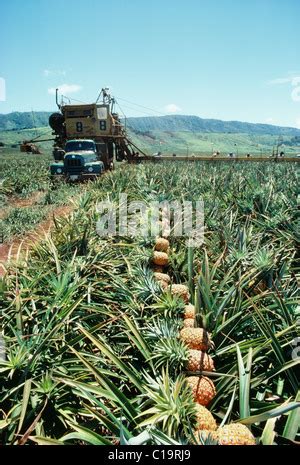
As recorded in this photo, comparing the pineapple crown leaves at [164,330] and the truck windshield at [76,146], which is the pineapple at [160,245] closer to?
the pineapple crown leaves at [164,330]

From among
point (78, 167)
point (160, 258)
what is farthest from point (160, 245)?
point (78, 167)

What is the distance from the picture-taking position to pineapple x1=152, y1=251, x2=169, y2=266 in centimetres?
355

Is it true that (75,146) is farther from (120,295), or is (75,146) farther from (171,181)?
(120,295)

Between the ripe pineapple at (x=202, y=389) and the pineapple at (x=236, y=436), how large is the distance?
35 centimetres

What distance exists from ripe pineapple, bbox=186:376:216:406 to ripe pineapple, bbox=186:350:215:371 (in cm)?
7

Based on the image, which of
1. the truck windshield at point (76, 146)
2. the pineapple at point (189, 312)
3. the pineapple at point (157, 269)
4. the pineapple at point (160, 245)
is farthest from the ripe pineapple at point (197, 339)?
the truck windshield at point (76, 146)

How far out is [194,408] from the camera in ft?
5.38

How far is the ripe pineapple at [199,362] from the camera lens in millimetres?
2002

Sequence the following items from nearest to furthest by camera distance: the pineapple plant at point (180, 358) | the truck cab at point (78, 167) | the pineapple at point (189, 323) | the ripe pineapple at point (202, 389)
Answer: the ripe pineapple at point (202, 389) → the pineapple plant at point (180, 358) → the pineapple at point (189, 323) → the truck cab at point (78, 167)

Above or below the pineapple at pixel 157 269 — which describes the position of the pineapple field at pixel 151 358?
below

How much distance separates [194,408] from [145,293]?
120 cm

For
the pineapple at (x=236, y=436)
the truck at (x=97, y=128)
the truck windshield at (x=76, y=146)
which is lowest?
the pineapple at (x=236, y=436)

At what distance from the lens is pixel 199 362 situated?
2006mm

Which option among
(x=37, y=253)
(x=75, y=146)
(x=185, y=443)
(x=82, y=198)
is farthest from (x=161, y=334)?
(x=75, y=146)
